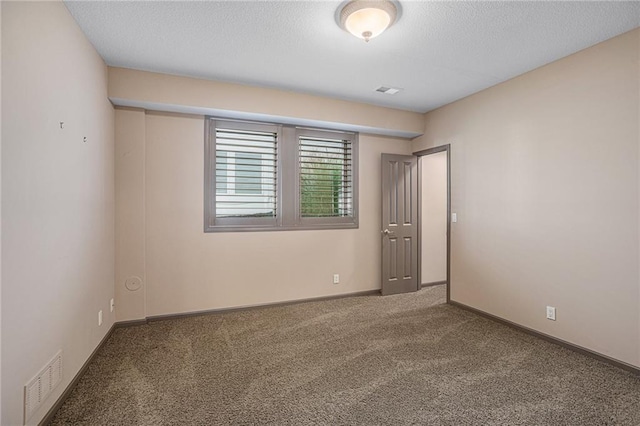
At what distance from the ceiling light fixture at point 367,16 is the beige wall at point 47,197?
1861 millimetres

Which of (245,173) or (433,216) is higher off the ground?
(245,173)

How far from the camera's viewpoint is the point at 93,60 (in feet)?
8.93

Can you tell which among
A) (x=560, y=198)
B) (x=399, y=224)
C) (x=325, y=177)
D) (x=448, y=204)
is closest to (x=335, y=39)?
(x=325, y=177)

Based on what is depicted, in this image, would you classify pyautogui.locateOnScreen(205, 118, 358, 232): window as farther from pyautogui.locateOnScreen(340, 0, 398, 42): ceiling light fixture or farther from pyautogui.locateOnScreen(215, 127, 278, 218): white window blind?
pyautogui.locateOnScreen(340, 0, 398, 42): ceiling light fixture

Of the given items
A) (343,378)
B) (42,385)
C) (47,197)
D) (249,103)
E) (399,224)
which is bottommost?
(343,378)

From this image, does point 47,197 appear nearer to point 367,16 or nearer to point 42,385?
point 42,385

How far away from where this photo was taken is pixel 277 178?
13.6 ft

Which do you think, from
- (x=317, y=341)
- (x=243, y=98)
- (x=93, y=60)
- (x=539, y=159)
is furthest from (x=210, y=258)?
(x=539, y=159)

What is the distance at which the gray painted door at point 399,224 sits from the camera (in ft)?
15.3

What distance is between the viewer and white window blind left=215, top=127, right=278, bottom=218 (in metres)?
3.85

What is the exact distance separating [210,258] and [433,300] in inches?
120

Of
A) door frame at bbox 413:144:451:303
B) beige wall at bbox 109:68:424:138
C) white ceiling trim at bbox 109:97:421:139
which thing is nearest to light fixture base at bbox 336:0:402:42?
beige wall at bbox 109:68:424:138

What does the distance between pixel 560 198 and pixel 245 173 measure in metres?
3.35

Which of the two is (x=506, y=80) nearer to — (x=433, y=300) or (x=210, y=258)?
(x=433, y=300)
